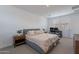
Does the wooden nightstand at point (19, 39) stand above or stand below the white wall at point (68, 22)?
below

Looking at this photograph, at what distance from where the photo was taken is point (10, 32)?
267 centimetres

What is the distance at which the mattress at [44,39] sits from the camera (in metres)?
2.44

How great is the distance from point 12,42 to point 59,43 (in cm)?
198

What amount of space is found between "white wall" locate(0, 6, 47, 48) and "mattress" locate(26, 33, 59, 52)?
454 mm

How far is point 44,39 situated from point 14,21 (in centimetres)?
132

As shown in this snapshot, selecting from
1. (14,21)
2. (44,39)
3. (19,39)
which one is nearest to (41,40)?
(44,39)

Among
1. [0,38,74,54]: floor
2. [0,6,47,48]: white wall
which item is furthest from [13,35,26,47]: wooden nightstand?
[0,38,74,54]: floor

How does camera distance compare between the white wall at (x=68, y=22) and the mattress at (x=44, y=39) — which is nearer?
the mattress at (x=44, y=39)

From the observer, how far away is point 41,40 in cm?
254

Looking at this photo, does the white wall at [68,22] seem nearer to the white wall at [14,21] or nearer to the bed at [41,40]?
the white wall at [14,21]

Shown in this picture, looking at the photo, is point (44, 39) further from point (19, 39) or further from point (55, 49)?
point (19, 39)

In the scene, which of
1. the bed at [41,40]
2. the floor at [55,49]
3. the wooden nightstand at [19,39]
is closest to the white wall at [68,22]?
the floor at [55,49]

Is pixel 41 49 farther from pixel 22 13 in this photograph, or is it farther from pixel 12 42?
pixel 22 13

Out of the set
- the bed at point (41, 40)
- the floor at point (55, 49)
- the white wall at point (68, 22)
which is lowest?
the floor at point (55, 49)
